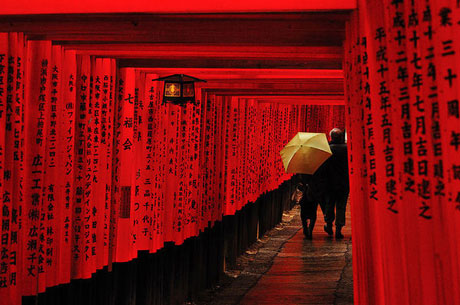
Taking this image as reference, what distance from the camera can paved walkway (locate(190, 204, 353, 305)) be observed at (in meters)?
9.71

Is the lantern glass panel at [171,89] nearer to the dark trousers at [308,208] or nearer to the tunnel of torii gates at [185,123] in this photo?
the tunnel of torii gates at [185,123]

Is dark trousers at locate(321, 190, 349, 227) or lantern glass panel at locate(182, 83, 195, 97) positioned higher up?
lantern glass panel at locate(182, 83, 195, 97)

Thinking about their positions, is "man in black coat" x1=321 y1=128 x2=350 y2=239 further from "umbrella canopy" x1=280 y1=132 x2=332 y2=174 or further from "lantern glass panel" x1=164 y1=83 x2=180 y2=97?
"lantern glass panel" x1=164 y1=83 x2=180 y2=97

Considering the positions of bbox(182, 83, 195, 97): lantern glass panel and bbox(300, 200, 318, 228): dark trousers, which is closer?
bbox(182, 83, 195, 97): lantern glass panel

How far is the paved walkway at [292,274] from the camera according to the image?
31.9 ft

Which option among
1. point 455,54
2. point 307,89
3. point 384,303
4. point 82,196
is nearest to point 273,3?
point 455,54

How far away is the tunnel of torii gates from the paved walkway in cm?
182

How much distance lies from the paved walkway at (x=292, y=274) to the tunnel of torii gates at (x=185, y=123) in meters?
1.82

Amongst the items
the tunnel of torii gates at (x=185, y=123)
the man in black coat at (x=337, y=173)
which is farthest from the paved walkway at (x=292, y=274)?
the tunnel of torii gates at (x=185, y=123)

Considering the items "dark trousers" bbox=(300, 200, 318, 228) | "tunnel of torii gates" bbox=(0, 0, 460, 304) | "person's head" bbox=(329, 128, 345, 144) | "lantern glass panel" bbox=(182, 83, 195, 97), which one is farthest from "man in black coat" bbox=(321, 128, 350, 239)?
"lantern glass panel" bbox=(182, 83, 195, 97)

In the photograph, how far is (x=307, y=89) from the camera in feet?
31.5

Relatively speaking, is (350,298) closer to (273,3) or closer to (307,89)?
(307,89)

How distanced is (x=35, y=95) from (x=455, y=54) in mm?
3852

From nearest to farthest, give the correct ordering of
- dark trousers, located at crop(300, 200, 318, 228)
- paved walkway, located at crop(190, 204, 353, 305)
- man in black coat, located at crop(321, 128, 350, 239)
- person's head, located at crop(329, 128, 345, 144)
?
paved walkway, located at crop(190, 204, 353, 305) → man in black coat, located at crop(321, 128, 350, 239) → person's head, located at crop(329, 128, 345, 144) → dark trousers, located at crop(300, 200, 318, 228)
